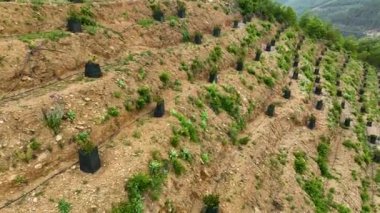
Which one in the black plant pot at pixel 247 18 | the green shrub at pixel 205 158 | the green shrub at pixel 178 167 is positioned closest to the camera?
the green shrub at pixel 178 167

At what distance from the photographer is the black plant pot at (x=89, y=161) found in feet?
46.9

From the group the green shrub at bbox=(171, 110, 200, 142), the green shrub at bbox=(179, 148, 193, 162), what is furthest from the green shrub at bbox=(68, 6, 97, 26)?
the green shrub at bbox=(179, 148, 193, 162)

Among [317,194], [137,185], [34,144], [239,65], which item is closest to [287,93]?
[239,65]

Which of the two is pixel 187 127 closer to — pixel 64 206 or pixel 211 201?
pixel 211 201

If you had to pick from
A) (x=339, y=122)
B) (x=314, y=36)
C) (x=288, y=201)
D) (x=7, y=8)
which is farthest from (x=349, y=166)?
(x=314, y=36)

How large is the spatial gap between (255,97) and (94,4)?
42.7ft

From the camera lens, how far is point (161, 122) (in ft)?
61.3

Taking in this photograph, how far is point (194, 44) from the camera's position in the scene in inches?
1079

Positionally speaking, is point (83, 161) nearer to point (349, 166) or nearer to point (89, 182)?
point (89, 182)

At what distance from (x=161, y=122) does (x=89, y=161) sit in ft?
17.0

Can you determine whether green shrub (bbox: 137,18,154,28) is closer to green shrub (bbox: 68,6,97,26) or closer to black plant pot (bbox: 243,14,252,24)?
green shrub (bbox: 68,6,97,26)

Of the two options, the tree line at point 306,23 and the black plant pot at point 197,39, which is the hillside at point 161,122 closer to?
the black plant pot at point 197,39

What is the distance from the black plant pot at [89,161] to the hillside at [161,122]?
5 cm

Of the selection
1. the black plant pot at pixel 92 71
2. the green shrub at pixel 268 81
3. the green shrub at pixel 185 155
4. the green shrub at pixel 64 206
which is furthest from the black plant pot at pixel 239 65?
the green shrub at pixel 64 206
